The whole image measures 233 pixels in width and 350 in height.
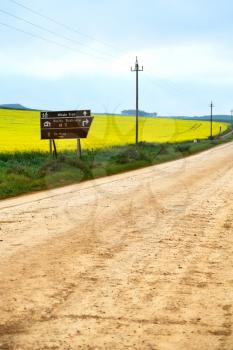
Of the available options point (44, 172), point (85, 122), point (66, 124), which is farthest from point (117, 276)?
point (66, 124)

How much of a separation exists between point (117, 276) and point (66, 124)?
1949cm

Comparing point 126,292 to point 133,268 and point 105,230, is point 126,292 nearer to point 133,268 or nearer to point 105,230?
point 133,268

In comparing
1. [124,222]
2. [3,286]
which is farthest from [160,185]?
[3,286]

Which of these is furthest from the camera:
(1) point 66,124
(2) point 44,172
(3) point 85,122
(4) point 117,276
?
(1) point 66,124

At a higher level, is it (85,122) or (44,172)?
(85,122)

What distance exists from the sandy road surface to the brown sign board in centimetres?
1345

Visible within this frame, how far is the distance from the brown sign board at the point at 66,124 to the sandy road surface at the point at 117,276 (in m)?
13.5

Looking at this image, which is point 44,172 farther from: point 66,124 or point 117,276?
point 117,276

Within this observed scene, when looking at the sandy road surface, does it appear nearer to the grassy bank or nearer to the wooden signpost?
the grassy bank

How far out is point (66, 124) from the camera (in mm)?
24797

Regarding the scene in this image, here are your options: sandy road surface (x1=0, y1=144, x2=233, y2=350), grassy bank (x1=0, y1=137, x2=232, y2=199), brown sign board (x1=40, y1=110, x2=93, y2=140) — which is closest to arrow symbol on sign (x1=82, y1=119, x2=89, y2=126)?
brown sign board (x1=40, y1=110, x2=93, y2=140)

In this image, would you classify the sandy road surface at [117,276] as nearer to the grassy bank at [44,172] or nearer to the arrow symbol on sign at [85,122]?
the grassy bank at [44,172]

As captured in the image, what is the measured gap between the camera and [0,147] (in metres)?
34.4

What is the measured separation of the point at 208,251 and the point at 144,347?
326cm
